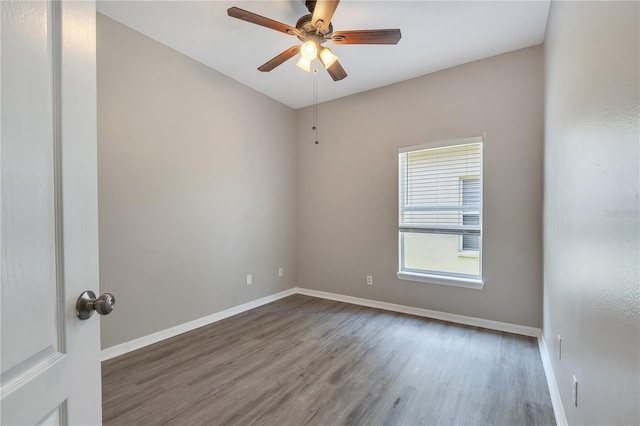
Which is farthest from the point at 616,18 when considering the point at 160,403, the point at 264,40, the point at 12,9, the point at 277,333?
the point at 277,333

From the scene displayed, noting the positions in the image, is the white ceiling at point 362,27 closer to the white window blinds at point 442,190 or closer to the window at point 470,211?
the white window blinds at point 442,190

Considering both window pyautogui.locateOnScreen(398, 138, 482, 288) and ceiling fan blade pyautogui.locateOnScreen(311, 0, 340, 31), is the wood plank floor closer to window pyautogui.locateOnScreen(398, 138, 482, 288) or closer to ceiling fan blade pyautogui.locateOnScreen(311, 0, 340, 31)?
window pyautogui.locateOnScreen(398, 138, 482, 288)

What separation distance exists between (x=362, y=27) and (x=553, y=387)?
314 cm

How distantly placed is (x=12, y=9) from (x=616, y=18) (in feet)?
5.22

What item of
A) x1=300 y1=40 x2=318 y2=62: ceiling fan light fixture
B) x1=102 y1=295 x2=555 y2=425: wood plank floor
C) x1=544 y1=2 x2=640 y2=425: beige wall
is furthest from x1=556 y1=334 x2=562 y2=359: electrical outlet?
x1=300 y1=40 x2=318 y2=62: ceiling fan light fixture

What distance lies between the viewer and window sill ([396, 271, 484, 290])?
3100mm

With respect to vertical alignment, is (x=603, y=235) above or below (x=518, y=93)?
below

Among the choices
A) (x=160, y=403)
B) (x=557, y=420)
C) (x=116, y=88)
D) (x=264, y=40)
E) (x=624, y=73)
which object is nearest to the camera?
(x=624, y=73)

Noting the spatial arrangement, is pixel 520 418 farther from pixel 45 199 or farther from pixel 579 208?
pixel 45 199

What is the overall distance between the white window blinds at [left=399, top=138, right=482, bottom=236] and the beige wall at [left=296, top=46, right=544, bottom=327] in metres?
0.12

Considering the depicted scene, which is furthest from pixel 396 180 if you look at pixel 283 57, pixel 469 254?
pixel 283 57

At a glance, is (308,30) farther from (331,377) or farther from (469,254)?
(469,254)

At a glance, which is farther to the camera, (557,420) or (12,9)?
(557,420)

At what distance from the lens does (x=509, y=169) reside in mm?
2920
